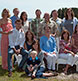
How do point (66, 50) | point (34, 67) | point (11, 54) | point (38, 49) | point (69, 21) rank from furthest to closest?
point (69, 21) < point (38, 49) < point (66, 50) < point (11, 54) < point (34, 67)

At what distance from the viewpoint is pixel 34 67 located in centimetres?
528

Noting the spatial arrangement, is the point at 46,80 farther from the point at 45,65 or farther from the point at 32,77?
the point at 45,65

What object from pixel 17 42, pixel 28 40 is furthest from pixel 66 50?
pixel 17 42

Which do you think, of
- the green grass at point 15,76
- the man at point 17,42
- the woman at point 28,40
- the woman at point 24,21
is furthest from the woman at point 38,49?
the woman at point 24,21

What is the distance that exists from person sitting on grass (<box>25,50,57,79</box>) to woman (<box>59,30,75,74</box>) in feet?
2.39

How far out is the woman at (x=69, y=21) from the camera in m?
6.36

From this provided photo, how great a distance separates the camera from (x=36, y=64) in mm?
5332

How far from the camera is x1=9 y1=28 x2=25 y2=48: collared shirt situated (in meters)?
5.70

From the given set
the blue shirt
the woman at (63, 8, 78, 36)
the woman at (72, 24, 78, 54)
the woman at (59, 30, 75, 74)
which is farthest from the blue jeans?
the woman at (63, 8, 78, 36)

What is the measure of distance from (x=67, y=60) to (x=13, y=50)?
171 cm

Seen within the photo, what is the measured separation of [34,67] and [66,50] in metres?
1.22

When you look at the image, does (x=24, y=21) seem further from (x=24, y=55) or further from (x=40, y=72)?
(x=40, y=72)

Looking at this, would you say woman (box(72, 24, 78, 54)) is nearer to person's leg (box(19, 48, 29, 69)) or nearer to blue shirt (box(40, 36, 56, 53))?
blue shirt (box(40, 36, 56, 53))

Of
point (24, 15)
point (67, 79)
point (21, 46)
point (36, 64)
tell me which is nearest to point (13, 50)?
point (21, 46)
